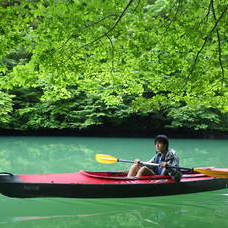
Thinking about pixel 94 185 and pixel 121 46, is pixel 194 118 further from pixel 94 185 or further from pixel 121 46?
pixel 94 185

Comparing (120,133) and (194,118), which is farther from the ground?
(194,118)

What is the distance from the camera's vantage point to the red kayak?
4.29m

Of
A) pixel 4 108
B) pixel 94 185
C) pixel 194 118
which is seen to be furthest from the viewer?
pixel 194 118

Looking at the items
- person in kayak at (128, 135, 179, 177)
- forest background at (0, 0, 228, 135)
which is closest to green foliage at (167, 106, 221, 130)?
forest background at (0, 0, 228, 135)

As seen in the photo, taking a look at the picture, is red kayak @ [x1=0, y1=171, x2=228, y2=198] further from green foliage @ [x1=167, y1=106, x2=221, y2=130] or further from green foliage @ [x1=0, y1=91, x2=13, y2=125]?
green foliage @ [x1=167, y1=106, x2=221, y2=130]

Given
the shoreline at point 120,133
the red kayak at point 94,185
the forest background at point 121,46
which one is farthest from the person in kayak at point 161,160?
the shoreline at point 120,133

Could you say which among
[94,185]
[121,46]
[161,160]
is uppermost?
→ [121,46]

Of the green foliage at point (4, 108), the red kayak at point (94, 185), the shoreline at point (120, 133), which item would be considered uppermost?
the green foliage at point (4, 108)

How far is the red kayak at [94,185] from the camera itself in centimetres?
429

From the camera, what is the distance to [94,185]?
450 cm

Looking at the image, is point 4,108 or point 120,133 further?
point 120,133

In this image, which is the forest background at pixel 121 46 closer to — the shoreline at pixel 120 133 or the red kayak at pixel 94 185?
the red kayak at pixel 94 185

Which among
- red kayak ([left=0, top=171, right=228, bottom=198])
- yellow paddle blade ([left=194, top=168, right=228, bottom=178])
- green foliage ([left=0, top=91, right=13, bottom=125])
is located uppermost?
green foliage ([left=0, top=91, right=13, bottom=125])

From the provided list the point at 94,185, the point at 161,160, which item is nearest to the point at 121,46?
the point at 161,160
